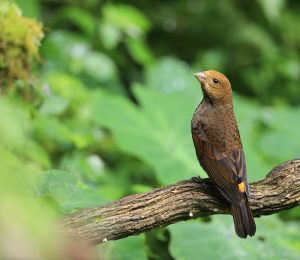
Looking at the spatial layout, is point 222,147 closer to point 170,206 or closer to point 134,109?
point 170,206

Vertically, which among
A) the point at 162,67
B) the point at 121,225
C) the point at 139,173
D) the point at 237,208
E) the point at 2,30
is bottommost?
the point at 121,225

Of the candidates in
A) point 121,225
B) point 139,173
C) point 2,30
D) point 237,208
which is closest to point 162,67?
point 139,173

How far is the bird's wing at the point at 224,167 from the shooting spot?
2846 mm

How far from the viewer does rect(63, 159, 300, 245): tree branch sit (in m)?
2.32

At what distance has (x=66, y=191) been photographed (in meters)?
3.09

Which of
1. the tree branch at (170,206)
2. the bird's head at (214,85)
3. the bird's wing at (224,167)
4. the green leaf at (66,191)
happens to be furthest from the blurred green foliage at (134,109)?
the bird's head at (214,85)

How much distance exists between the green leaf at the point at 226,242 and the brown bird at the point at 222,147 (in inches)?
34.5

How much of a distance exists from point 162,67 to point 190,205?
13.8 ft

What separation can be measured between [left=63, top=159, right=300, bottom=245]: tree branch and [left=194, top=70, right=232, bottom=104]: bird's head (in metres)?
0.79

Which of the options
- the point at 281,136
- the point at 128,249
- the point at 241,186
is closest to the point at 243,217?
the point at 241,186

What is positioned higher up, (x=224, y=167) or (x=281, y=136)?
(x=281, y=136)

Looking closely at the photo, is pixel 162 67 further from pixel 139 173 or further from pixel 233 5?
pixel 233 5

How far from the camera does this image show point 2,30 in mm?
3207

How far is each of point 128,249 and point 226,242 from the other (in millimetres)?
878
